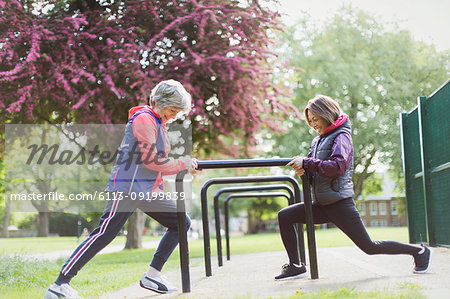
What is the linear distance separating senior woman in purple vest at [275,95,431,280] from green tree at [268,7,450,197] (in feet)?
63.6

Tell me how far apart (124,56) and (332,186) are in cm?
495

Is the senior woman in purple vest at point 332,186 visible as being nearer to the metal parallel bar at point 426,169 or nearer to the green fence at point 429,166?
the green fence at point 429,166

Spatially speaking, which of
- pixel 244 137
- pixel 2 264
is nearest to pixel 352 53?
pixel 244 137

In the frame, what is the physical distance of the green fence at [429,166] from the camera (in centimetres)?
607

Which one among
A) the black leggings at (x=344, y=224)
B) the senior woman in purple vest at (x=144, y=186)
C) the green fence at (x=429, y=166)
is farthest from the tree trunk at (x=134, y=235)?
the senior woman in purple vest at (x=144, y=186)

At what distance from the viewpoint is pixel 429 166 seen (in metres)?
A: 6.78

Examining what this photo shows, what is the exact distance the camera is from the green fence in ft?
19.9

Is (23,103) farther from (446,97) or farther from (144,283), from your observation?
(446,97)

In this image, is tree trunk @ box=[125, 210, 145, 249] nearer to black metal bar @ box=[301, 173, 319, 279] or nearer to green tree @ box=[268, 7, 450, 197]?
black metal bar @ box=[301, 173, 319, 279]

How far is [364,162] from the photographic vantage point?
954 inches

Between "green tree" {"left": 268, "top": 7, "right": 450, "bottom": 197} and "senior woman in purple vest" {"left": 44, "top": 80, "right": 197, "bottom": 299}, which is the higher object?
"green tree" {"left": 268, "top": 7, "right": 450, "bottom": 197}

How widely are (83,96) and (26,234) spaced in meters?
36.5

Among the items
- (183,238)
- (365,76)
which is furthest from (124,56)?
(365,76)

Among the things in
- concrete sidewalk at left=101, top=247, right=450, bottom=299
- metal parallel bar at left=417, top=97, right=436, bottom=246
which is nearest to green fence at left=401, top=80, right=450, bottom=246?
metal parallel bar at left=417, top=97, right=436, bottom=246
